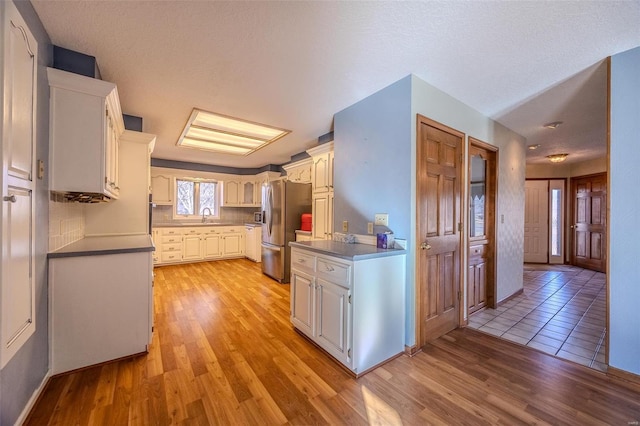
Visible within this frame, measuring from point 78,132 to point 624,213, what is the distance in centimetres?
409

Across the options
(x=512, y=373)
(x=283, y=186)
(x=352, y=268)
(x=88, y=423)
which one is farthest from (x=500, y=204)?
(x=88, y=423)

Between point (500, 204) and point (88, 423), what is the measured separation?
4345mm

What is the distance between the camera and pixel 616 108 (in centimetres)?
190

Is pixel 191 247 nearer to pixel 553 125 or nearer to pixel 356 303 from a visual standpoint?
pixel 356 303

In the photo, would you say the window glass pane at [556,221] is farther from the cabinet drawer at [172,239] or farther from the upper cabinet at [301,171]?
the cabinet drawer at [172,239]

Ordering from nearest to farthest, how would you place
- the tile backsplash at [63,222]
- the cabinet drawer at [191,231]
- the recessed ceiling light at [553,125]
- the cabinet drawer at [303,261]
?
the tile backsplash at [63,222]
the cabinet drawer at [303,261]
the recessed ceiling light at [553,125]
the cabinet drawer at [191,231]

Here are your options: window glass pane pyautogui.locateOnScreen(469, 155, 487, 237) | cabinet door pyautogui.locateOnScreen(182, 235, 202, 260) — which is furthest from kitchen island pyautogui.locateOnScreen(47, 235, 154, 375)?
cabinet door pyautogui.locateOnScreen(182, 235, 202, 260)

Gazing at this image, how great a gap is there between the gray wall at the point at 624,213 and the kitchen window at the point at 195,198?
6.92 metres

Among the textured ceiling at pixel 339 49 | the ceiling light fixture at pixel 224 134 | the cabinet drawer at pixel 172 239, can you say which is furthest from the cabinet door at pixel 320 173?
the cabinet drawer at pixel 172 239

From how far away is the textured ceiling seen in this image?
1.53 meters

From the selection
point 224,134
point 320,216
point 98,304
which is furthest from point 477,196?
point 98,304

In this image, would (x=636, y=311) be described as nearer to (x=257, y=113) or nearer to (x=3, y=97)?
(x=257, y=113)

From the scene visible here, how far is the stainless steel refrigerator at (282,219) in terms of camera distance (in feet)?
14.3

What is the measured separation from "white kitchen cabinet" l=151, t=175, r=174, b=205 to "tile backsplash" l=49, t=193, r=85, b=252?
3.17 meters
